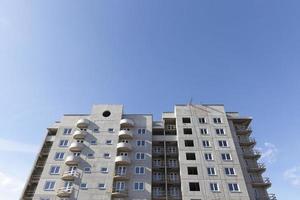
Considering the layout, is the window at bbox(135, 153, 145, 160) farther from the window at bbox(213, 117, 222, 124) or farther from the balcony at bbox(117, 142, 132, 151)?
the window at bbox(213, 117, 222, 124)

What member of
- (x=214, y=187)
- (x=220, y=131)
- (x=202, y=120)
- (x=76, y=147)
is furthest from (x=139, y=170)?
(x=220, y=131)

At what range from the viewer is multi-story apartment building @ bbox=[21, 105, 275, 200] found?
42.2 meters

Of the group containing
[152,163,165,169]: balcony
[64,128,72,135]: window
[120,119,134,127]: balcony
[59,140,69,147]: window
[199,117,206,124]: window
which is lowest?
[152,163,165,169]: balcony

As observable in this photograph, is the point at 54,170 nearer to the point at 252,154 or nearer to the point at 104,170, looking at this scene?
Result: the point at 104,170

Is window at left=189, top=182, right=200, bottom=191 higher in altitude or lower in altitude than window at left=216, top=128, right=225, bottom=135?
lower

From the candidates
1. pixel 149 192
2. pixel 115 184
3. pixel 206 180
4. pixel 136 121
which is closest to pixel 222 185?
pixel 206 180

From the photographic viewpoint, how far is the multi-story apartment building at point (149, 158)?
42188 millimetres

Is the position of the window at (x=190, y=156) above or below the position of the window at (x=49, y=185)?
above

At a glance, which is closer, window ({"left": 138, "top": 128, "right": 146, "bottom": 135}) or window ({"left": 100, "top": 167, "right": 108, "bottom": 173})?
window ({"left": 100, "top": 167, "right": 108, "bottom": 173})

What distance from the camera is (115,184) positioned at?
43656 mm

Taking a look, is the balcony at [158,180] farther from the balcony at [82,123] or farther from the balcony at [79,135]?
the balcony at [82,123]

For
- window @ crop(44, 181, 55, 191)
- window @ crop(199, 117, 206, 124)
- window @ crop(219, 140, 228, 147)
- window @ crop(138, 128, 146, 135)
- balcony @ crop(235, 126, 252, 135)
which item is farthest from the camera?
balcony @ crop(235, 126, 252, 135)

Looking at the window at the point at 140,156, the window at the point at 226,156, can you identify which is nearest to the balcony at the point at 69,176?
the window at the point at 140,156

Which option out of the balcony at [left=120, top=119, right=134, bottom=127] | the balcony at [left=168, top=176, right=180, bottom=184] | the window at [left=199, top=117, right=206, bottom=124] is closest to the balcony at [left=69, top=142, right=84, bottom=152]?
the balcony at [left=120, top=119, right=134, bottom=127]
